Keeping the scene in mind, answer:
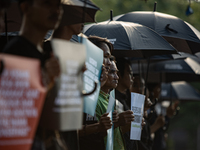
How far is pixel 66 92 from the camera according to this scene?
2.50 m

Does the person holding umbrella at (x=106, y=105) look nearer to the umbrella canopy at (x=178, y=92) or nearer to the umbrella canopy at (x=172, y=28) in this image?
the umbrella canopy at (x=172, y=28)

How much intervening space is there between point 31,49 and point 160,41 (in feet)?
11.1

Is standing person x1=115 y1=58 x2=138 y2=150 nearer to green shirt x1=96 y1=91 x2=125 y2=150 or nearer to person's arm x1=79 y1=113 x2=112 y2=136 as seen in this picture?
green shirt x1=96 y1=91 x2=125 y2=150

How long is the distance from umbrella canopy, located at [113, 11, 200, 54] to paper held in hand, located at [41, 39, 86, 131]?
4305 millimetres

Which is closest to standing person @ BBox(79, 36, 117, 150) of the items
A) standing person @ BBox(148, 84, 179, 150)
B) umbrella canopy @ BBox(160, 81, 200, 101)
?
standing person @ BBox(148, 84, 179, 150)

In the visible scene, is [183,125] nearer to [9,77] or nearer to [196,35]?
[196,35]

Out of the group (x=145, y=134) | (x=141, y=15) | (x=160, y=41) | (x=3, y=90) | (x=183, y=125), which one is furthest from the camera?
(x=183, y=125)

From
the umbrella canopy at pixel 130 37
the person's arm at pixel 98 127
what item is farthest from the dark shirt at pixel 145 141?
the person's arm at pixel 98 127

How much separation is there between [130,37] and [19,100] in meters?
3.53

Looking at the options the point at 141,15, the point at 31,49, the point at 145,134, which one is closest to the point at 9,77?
the point at 31,49

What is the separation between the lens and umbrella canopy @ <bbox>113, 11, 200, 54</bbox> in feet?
22.3

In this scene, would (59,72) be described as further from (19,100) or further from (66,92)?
(19,100)

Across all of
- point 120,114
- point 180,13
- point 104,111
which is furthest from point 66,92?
point 180,13

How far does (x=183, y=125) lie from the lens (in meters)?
27.6
